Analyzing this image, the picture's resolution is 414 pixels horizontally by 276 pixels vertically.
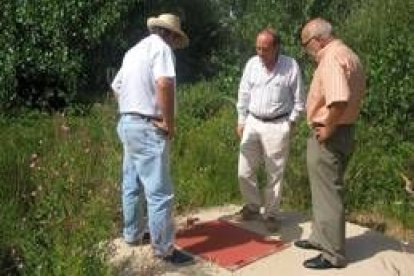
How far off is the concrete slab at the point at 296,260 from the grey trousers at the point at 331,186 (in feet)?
0.71

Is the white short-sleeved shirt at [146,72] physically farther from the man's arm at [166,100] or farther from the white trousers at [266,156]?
the white trousers at [266,156]

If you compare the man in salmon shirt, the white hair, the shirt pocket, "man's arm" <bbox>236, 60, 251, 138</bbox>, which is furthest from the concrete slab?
the white hair

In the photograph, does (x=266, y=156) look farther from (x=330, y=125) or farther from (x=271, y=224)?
(x=330, y=125)

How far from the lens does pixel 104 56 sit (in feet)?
39.1

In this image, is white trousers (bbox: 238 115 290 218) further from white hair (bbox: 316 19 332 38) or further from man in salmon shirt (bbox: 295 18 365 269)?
white hair (bbox: 316 19 332 38)

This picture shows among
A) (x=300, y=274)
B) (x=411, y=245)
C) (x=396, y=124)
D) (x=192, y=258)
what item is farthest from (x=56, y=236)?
(x=396, y=124)

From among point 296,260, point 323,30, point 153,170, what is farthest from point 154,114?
point 296,260

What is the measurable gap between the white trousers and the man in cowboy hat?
3.43 feet

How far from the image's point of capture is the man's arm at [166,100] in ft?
18.5

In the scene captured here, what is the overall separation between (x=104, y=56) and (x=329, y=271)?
6.83 metres

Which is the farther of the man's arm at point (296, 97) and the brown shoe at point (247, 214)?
the brown shoe at point (247, 214)

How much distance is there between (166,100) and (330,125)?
1.18 metres

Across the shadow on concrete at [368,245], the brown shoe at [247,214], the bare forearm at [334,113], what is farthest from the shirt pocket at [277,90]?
the shadow on concrete at [368,245]

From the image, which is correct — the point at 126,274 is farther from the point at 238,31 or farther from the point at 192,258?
the point at 238,31
